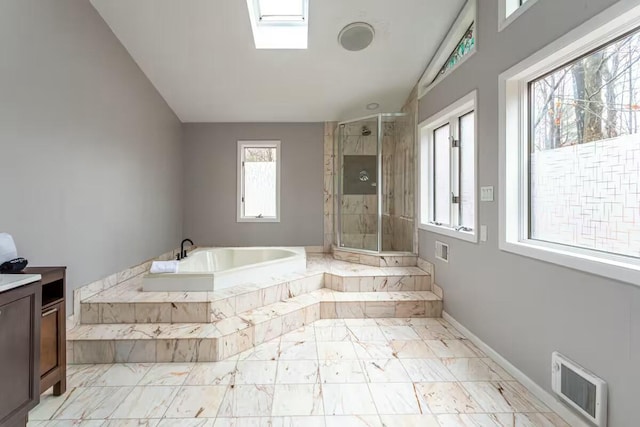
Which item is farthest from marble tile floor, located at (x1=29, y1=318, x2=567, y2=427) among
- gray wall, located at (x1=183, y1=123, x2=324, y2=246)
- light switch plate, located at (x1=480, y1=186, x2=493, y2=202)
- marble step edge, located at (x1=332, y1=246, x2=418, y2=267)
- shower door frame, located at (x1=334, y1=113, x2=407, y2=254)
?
gray wall, located at (x1=183, y1=123, x2=324, y2=246)

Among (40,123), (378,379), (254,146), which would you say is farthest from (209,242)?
(378,379)

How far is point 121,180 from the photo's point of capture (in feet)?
9.52

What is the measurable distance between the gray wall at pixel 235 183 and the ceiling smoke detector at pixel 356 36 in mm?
1463

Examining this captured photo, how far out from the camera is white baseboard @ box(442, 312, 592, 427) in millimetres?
1545

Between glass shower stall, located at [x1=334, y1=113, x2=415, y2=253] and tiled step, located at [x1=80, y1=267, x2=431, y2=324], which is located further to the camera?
glass shower stall, located at [x1=334, y1=113, x2=415, y2=253]

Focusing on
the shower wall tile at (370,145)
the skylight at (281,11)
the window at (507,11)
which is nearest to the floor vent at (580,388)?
the window at (507,11)

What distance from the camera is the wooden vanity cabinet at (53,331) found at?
167 centimetres

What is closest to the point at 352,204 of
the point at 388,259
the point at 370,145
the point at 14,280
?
the point at 370,145

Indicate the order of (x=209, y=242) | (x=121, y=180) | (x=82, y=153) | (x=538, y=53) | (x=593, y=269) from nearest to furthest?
(x=593, y=269)
(x=538, y=53)
(x=82, y=153)
(x=121, y=180)
(x=209, y=242)

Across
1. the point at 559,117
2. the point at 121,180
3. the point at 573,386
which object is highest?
the point at 559,117

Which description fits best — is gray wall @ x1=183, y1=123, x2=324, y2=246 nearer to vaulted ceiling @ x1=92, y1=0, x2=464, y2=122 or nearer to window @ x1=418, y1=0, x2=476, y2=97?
vaulted ceiling @ x1=92, y1=0, x2=464, y2=122

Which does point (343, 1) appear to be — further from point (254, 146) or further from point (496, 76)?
point (254, 146)

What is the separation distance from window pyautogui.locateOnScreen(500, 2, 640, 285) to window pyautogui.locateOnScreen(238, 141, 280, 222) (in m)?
3.04

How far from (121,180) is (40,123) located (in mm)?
949
